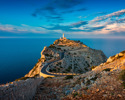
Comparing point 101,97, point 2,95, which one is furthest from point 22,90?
point 101,97

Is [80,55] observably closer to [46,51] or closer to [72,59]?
[72,59]

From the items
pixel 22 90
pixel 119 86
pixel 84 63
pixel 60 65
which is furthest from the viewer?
pixel 84 63

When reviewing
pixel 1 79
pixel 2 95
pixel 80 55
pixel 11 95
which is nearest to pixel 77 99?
pixel 11 95

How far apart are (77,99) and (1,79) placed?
324 ft

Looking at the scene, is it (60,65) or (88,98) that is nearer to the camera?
(88,98)

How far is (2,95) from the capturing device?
19.7 ft

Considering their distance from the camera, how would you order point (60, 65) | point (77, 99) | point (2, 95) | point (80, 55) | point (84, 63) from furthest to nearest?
point (80, 55) < point (84, 63) < point (60, 65) < point (77, 99) < point (2, 95)

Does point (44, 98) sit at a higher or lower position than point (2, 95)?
Answer: lower

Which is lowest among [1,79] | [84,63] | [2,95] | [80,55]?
[1,79]

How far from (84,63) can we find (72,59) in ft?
36.0

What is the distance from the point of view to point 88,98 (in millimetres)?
7855

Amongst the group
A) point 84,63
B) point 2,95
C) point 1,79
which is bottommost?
point 1,79

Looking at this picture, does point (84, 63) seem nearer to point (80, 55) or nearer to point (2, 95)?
point (80, 55)

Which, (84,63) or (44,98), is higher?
(44,98)
